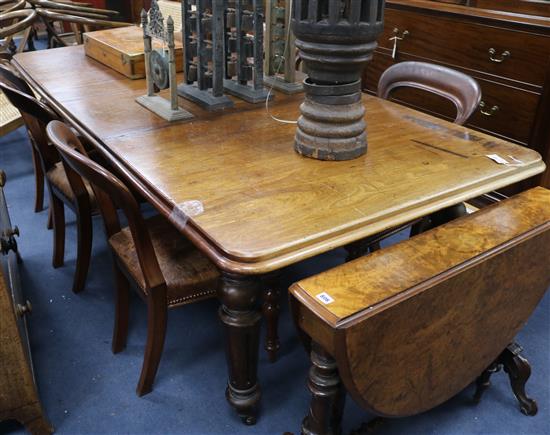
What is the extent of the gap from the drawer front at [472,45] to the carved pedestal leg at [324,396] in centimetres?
177

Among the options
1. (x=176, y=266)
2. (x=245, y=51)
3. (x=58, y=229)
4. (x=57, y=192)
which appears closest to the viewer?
(x=176, y=266)

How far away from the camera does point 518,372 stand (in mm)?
1543

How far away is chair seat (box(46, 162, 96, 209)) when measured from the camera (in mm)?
1890

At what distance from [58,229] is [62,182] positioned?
29 cm

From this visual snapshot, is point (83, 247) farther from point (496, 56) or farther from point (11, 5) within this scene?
point (11, 5)

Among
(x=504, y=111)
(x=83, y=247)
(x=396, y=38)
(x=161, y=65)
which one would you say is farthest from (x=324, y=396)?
(x=396, y=38)

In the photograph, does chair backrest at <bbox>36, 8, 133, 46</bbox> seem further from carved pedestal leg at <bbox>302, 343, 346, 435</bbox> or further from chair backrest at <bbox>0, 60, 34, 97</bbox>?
carved pedestal leg at <bbox>302, 343, 346, 435</bbox>

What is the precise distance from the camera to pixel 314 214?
3.78ft

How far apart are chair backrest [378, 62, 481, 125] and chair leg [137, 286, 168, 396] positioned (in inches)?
43.0

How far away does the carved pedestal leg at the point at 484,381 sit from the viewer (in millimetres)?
1560

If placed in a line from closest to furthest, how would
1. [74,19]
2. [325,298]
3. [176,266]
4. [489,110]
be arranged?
Result: 1. [325,298]
2. [176,266]
3. [489,110]
4. [74,19]

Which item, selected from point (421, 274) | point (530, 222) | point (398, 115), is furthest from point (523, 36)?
point (421, 274)

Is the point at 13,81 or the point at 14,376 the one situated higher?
the point at 13,81

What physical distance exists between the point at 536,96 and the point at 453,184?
1.33 meters
